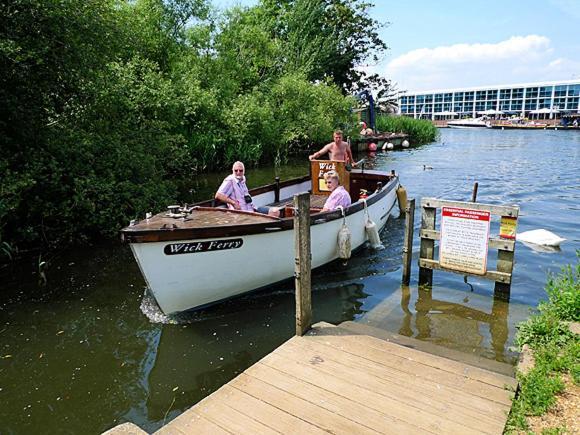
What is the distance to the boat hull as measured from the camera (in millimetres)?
5887

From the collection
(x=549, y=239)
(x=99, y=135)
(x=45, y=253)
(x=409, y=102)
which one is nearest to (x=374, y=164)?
(x=549, y=239)

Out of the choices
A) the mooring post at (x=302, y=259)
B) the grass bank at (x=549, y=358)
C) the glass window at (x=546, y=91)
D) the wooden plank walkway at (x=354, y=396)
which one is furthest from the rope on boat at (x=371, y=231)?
the glass window at (x=546, y=91)

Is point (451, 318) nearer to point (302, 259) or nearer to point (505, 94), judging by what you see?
point (302, 259)

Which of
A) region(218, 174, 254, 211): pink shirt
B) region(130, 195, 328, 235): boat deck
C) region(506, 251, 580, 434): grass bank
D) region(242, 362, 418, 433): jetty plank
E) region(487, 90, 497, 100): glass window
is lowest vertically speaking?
region(242, 362, 418, 433): jetty plank

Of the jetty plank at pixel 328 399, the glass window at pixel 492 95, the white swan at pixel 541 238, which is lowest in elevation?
the white swan at pixel 541 238

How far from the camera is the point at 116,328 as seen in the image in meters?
6.33

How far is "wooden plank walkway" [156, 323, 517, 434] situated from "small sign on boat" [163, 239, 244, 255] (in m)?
2.14

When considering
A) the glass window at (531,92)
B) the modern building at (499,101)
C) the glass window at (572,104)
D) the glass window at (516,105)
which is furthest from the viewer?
the glass window at (516,105)

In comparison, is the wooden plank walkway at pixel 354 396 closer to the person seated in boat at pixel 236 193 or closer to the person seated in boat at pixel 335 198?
the person seated in boat at pixel 236 193

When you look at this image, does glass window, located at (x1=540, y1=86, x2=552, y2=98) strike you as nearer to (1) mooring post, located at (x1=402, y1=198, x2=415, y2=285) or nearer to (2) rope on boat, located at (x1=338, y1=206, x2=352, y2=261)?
(2) rope on boat, located at (x1=338, y1=206, x2=352, y2=261)

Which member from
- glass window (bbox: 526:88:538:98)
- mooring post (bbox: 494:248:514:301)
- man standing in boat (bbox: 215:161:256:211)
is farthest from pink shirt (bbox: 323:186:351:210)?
glass window (bbox: 526:88:538:98)

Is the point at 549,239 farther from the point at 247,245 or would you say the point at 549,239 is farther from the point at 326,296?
the point at 247,245

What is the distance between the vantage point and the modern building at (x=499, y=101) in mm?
85625

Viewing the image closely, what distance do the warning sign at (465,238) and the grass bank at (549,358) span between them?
3.99ft
